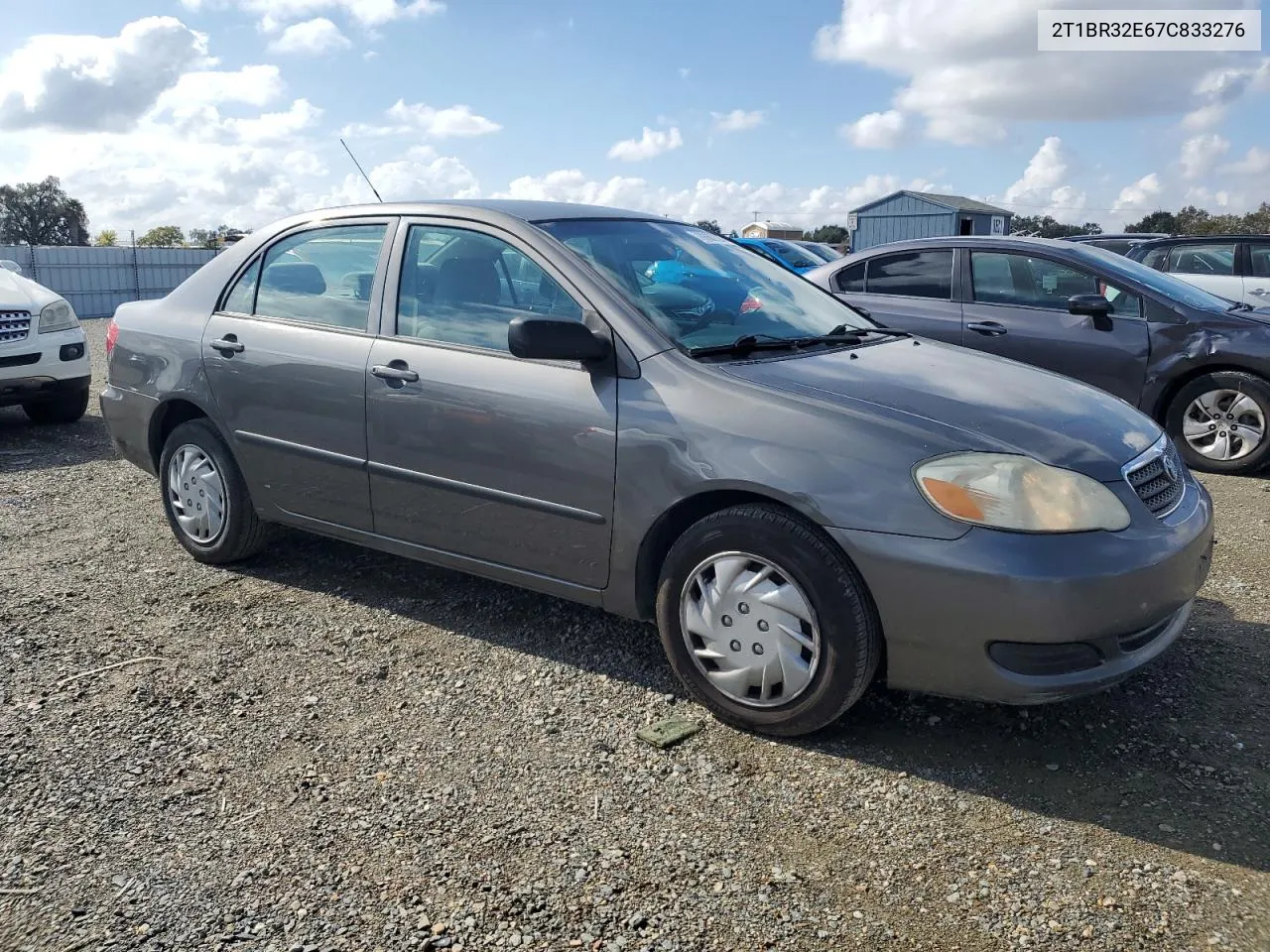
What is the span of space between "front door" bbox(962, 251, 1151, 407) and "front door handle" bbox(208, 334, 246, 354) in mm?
4873

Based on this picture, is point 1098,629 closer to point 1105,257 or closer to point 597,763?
point 597,763

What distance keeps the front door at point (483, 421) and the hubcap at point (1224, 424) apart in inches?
201

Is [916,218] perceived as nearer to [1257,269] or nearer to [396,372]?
[1257,269]

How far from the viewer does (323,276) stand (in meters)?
4.37

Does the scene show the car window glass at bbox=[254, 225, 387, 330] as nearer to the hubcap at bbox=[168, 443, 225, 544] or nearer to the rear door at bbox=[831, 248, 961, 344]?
the hubcap at bbox=[168, 443, 225, 544]

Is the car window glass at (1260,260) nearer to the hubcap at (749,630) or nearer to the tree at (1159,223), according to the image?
the hubcap at (749,630)

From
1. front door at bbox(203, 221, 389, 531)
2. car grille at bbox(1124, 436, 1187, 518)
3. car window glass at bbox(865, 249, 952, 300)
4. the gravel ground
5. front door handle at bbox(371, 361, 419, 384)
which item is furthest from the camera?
car window glass at bbox(865, 249, 952, 300)

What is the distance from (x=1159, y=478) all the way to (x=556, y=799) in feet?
7.01

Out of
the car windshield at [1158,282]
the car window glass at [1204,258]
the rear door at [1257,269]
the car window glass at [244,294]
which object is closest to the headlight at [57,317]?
the car window glass at [244,294]

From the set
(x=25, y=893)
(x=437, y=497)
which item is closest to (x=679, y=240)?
A: (x=437, y=497)

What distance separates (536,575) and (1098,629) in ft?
5.98

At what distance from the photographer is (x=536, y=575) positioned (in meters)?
3.69

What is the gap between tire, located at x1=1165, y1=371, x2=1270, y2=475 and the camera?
21.8 ft

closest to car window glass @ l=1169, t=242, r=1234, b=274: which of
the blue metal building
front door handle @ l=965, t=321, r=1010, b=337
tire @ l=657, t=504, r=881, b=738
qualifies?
front door handle @ l=965, t=321, r=1010, b=337
